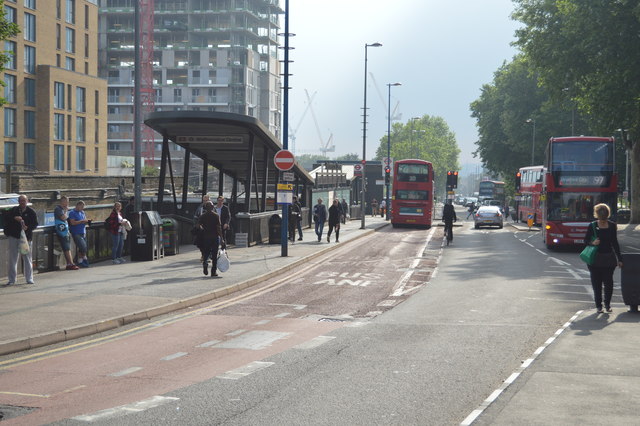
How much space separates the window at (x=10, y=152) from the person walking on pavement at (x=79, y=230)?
164 feet

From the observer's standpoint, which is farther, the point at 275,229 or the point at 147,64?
the point at 147,64

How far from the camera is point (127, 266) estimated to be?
1959 cm

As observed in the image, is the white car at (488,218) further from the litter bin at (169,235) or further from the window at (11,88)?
the window at (11,88)

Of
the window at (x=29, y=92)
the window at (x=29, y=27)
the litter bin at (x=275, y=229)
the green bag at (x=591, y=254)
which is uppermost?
the window at (x=29, y=27)

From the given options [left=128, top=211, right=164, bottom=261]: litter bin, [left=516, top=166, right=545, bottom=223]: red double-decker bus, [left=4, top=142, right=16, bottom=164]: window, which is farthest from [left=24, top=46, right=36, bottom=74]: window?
[left=128, top=211, right=164, bottom=261]: litter bin

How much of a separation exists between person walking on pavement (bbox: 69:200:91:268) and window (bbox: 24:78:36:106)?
53.0 m

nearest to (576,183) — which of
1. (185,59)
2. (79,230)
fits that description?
(79,230)

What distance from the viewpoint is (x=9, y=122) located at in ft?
214

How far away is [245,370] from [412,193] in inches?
1513

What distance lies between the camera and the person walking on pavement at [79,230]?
61.8ft

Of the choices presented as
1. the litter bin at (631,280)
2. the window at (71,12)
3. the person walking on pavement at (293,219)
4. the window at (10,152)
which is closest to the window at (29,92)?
the window at (10,152)

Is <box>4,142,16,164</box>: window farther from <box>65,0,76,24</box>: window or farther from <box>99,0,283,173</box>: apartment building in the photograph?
<box>99,0,283,173</box>: apartment building

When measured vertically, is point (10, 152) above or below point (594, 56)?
below

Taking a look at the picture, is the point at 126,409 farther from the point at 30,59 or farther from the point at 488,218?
the point at 30,59
